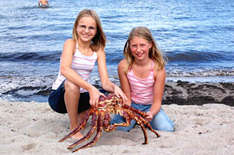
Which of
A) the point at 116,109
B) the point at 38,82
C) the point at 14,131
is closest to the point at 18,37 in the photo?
the point at 38,82

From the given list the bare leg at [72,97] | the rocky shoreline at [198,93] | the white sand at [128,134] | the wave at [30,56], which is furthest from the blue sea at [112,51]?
the bare leg at [72,97]

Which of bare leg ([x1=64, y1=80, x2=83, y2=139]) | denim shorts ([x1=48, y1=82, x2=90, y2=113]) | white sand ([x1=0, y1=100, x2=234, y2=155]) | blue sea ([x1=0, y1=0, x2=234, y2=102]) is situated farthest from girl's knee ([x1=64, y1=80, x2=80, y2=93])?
blue sea ([x1=0, y1=0, x2=234, y2=102])

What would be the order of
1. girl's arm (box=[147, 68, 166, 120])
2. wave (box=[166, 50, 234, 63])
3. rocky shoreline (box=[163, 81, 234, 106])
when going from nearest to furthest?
1. girl's arm (box=[147, 68, 166, 120])
2. rocky shoreline (box=[163, 81, 234, 106])
3. wave (box=[166, 50, 234, 63])

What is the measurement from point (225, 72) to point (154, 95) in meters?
5.12

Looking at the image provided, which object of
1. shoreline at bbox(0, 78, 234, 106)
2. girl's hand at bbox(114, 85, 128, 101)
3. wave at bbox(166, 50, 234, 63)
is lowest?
shoreline at bbox(0, 78, 234, 106)

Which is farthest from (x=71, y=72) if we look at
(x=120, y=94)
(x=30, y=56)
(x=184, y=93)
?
(x=30, y=56)

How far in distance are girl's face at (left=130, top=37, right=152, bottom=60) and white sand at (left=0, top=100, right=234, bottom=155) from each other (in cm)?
91

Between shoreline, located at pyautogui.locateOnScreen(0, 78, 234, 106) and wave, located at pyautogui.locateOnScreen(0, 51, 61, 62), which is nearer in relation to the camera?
shoreline, located at pyautogui.locateOnScreen(0, 78, 234, 106)

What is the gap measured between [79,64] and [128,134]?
102 cm

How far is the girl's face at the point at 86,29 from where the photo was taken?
334 cm

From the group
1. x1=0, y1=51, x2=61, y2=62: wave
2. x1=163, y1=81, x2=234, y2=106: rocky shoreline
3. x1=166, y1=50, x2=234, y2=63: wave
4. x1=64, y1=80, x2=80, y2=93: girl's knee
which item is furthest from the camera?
x1=0, y1=51, x2=61, y2=62: wave

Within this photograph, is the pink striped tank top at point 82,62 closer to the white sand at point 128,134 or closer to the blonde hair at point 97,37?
the blonde hair at point 97,37

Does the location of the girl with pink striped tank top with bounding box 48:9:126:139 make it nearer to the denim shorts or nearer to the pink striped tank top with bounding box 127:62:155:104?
the denim shorts

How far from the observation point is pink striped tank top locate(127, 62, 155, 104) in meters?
3.53
